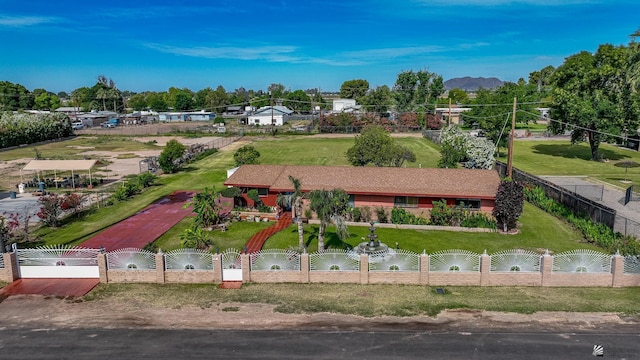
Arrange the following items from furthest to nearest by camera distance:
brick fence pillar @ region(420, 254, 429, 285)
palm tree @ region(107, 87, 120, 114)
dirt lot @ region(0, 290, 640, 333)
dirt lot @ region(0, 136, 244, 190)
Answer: palm tree @ region(107, 87, 120, 114)
dirt lot @ region(0, 136, 244, 190)
brick fence pillar @ region(420, 254, 429, 285)
dirt lot @ region(0, 290, 640, 333)

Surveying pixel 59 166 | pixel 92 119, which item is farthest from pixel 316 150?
pixel 92 119

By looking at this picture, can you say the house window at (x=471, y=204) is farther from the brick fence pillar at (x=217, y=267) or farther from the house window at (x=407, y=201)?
the brick fence pillar at (x=217, y=267)

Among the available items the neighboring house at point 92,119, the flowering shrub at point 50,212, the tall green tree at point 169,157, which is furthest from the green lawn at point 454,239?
the neighboring house at point 92,119

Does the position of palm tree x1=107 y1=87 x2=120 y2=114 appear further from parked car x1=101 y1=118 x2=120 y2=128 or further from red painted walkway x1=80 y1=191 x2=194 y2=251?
red painted walkway x1=80 y1=191 x2=194 y2=251

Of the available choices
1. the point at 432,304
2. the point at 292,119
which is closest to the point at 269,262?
the point at 432,304

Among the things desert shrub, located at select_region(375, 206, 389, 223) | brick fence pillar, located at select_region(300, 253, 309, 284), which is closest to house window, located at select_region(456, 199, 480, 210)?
desert shrub, located at select_region(375, 206, 389, 223)

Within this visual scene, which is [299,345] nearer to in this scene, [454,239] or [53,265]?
[53,265]

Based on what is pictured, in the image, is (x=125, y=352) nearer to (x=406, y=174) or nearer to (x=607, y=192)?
(x=406, y=174)
